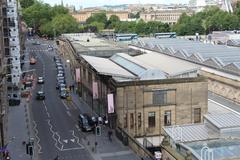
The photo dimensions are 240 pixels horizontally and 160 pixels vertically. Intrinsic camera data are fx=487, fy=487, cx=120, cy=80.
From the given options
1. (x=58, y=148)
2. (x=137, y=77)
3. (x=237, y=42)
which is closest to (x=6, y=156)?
(x=58, y=148)

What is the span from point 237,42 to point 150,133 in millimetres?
85333

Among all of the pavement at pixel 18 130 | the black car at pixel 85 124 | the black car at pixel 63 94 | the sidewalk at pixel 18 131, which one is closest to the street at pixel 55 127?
the black car at pixel 85 124

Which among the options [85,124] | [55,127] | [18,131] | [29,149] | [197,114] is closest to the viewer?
[29,149]

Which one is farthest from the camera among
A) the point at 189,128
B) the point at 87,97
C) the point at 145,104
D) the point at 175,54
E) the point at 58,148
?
the point at 175,54

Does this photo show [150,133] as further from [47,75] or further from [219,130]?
[47,75]

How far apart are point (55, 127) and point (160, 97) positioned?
50.7ft

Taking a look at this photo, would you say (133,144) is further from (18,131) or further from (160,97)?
(18,131)

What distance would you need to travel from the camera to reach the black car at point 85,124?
211ft

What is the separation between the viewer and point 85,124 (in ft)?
213

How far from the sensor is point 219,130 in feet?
121

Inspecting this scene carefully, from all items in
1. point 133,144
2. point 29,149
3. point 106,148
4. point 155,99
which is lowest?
point 106,148

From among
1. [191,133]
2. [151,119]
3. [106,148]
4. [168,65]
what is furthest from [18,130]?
[191,133]

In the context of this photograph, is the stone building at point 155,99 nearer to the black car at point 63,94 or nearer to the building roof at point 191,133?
the building roof at point 191,133

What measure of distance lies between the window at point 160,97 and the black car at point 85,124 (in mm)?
9518
